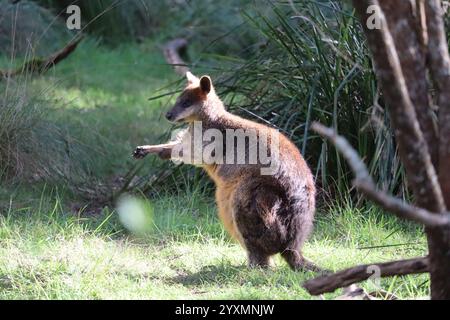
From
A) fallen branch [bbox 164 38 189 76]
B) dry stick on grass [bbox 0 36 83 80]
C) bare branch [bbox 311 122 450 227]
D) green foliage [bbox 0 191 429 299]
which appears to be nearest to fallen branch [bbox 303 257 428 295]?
bare branch [bbox 311 122 450 227]

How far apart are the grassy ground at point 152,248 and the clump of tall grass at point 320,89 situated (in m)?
0.47

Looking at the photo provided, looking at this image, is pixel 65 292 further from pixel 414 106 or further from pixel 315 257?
pixel 414 106

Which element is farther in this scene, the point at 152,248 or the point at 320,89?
the point at 320,89

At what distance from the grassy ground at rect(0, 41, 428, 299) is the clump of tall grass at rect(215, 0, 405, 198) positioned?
47 cm

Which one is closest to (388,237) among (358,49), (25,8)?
(358,49)

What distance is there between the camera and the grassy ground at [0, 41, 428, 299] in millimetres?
5227

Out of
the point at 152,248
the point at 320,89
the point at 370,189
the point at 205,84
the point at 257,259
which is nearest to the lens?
the point at 370,189

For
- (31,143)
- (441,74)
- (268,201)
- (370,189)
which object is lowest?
(31,143)

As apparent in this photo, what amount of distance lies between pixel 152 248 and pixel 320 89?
2192 millimetres

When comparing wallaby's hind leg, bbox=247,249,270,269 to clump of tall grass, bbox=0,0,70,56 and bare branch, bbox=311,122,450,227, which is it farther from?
clump of tall grass, bbox=0,0,70,56

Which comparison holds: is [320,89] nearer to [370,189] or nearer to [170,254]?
[170,254]

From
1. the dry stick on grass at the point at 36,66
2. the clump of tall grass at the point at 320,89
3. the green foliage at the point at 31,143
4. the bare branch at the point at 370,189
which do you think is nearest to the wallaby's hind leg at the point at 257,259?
the clump of tall grass at the point at 320,89

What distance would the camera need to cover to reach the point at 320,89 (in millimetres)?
7555

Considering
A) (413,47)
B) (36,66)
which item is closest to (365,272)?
(413,47)
